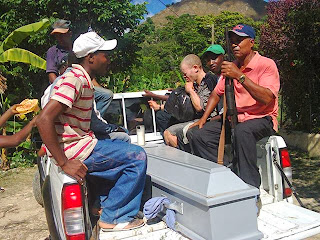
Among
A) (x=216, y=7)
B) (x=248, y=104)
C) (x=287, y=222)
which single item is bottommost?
(x=287, y=222)

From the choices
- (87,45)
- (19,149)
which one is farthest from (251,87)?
(19,149)

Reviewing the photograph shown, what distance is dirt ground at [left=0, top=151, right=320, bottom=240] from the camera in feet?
15.6

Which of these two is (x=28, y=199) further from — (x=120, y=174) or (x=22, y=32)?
(x=120, y=174)

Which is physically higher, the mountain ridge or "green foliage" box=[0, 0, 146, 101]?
the mountain ridge

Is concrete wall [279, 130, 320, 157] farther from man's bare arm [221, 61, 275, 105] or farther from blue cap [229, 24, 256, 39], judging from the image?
man's bare arm [221, 61, 275, 105]

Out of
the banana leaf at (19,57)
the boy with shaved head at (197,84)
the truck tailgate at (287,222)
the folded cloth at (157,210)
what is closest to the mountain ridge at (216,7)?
the banana leaf at (19,57)

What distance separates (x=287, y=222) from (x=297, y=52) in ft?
18.7

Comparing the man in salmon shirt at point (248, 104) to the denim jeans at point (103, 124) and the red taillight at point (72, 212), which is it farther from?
the red taillight at point (72, 212)

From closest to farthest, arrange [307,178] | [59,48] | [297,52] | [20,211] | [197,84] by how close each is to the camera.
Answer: [197,84]
[59,48]
[20,211]
[307,178]
[297,52]

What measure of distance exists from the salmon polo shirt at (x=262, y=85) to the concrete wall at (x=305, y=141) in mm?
4512

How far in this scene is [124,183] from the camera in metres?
2.61

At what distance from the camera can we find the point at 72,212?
230 centimetres

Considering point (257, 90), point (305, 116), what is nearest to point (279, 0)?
point (305, 116)

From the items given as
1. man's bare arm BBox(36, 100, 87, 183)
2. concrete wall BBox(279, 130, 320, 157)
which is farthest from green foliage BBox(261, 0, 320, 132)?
man's bare arm BBox(36, 100, 87, 183)
